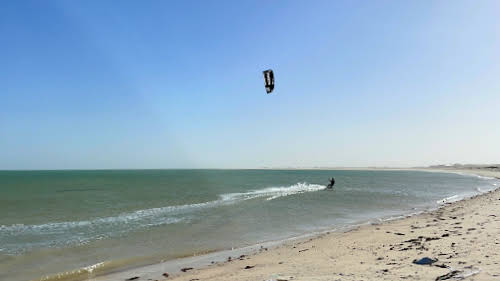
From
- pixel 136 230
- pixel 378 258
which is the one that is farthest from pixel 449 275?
pixel 136 230

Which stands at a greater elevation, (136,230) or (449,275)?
(449,275)

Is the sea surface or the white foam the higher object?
the sea surface

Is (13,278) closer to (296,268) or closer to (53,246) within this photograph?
(53,246)

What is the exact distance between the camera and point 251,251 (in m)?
15.9

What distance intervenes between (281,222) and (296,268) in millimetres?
12817

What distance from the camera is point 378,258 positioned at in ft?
37.3

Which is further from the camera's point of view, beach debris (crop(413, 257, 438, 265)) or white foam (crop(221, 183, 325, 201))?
white foam (crop(221, 183, 325, 201))

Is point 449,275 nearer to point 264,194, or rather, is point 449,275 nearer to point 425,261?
point 425,261

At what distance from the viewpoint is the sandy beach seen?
8.80m

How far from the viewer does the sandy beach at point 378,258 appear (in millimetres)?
8805

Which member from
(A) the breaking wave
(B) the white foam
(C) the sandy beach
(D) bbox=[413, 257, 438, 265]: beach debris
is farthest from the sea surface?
(D) bbox=[413, 257, 438, 265]: beach debris

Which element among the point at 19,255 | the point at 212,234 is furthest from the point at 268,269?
the point at 19,255

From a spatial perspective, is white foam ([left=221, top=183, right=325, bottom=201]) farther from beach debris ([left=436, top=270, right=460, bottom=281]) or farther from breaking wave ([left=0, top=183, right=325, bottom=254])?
beach debris ([left=436, top=270, right=460, bottom=281])

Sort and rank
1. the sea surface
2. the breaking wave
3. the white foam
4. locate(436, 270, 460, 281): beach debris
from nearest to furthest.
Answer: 1. locate(436, 270, 460, 281): beach debris
2. the sea surface
3. the breaking wave
4. the white foam
